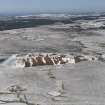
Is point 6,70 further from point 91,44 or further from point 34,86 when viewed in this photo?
point 91,44

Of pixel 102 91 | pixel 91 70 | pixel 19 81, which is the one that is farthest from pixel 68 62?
pixel 102 91

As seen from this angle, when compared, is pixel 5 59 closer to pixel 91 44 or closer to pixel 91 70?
pixel 91 70

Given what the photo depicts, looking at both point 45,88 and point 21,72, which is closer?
point 45,88

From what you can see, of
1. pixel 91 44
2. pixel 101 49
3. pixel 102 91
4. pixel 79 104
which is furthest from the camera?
pixel 91 44

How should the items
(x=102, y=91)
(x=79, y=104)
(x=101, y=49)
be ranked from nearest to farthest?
(x=79, y=104) → (x=102, y=91) → (x=101, y=49)

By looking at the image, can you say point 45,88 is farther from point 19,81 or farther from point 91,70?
point 91,70

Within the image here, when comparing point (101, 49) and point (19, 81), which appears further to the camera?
point (101, 49)

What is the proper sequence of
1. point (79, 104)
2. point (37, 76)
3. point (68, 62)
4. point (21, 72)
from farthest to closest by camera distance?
point (68, 62) → point (21, 72) → point (37, 76) → point (79, 104)

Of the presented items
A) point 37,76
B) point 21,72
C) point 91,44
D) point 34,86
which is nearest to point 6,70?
point 21,72

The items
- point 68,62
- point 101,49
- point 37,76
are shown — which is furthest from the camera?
point 101,49
